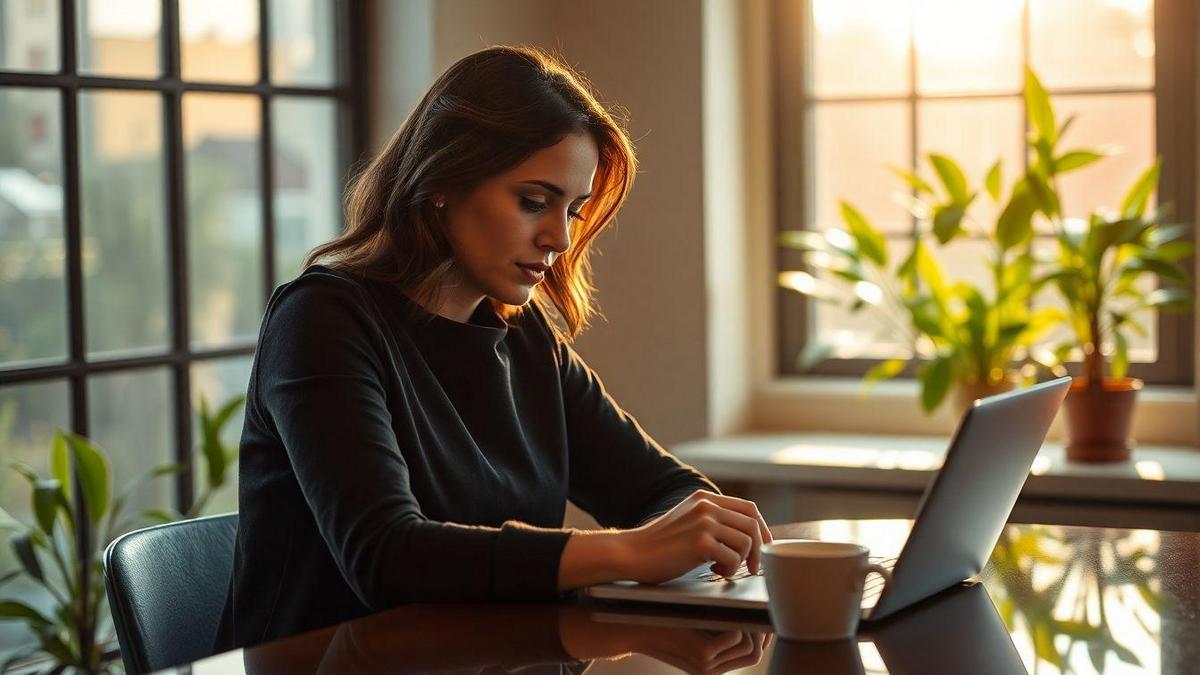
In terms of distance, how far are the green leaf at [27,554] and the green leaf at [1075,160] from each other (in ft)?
6.77

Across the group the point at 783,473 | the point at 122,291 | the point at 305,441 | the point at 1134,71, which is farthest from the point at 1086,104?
the point at 305,441

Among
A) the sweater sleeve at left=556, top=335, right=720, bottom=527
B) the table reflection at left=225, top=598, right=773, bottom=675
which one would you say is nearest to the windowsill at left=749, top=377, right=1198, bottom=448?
the sweater sleeve at left=556, top=335, right=720, bottom=527

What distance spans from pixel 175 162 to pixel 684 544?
1.79 m

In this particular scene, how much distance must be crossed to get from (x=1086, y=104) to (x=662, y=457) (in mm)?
1942

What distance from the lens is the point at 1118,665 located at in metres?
1.16

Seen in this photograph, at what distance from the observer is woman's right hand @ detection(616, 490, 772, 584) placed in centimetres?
136

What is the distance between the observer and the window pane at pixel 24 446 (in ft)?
8.38

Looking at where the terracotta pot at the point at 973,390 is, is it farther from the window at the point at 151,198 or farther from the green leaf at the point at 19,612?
the green leaf at the point at 19,612

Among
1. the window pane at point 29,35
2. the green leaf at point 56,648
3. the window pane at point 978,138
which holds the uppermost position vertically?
the window pane at point 29,35

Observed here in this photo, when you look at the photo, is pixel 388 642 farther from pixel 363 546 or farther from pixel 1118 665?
pixel 1118 665

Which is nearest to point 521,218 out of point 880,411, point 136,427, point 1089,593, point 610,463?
point 610,463

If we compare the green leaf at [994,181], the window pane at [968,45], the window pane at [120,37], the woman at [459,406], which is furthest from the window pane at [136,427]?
the window pane at [968,45]

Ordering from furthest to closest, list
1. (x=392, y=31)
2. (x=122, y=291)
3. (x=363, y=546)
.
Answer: (x=392, y=31) → (x=122, y=291) → (x=363, y=546)

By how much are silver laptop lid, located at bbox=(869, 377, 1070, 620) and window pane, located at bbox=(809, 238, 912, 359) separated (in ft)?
6.99
